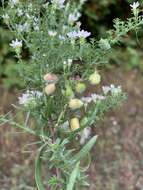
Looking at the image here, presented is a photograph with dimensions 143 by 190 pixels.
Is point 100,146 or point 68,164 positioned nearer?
point 68,164

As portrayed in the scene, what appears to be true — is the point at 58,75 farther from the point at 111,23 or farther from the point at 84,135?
the point at 111,23

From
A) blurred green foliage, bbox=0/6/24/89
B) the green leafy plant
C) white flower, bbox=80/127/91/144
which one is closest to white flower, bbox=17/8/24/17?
the green leafy plant

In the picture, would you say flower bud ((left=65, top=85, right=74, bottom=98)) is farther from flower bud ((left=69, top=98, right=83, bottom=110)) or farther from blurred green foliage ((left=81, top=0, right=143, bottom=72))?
blurred green foliage ((left=81, top=0, right=143, bottom=72))

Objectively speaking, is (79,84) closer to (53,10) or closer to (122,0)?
(53,10)

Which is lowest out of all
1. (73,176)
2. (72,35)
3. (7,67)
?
(73,176)

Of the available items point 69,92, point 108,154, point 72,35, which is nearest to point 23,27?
point 72,35

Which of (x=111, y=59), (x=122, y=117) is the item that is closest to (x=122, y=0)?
(x=111, y=59)
